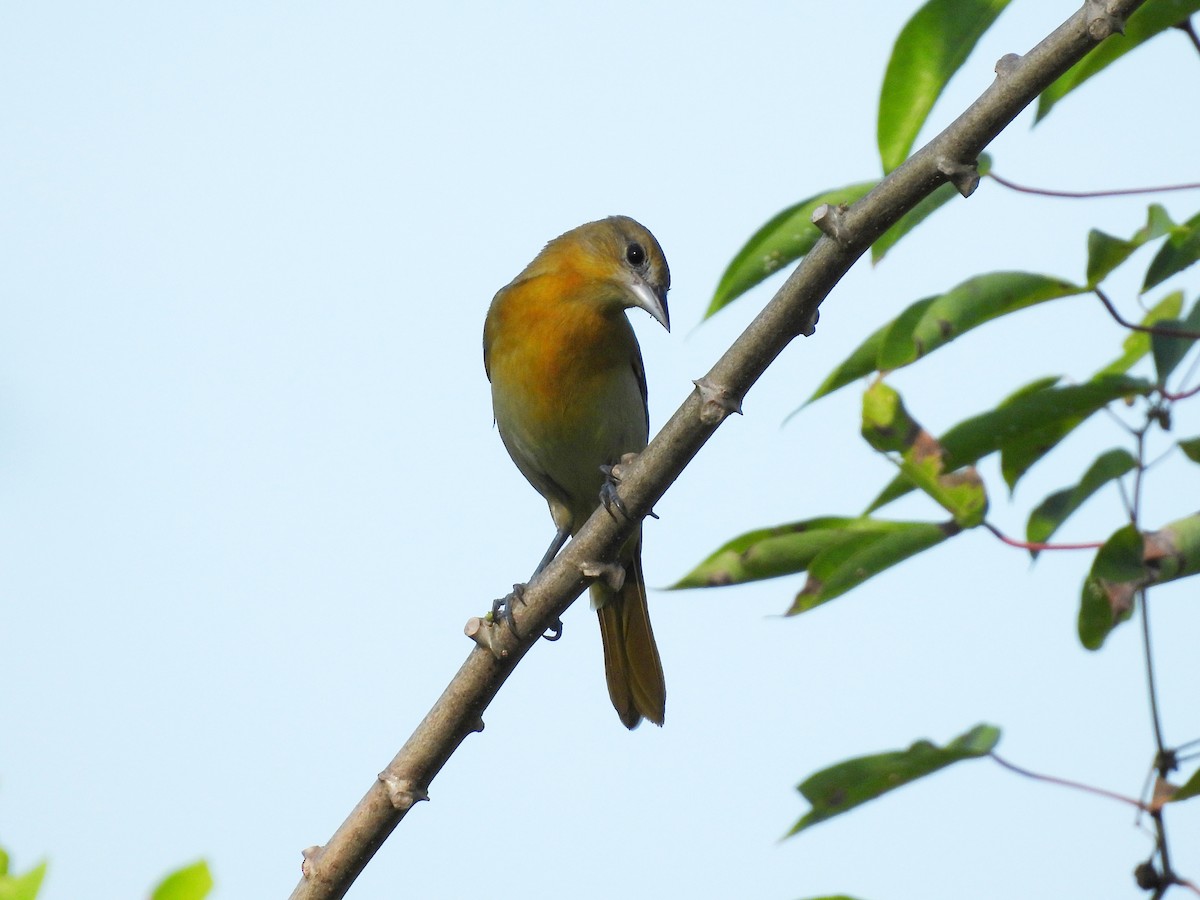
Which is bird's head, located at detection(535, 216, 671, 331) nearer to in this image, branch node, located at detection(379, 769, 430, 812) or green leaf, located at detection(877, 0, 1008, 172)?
green leaf, located at detection(877, 0, 1008, 172)

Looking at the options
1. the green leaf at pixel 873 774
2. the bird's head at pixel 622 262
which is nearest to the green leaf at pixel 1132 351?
the green leaf at pixel 873 774

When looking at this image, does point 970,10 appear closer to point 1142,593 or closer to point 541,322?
point 1142,593

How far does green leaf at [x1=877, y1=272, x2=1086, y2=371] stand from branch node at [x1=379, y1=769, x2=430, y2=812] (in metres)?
1.17

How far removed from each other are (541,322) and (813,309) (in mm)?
2584

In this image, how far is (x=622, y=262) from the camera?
452 cm

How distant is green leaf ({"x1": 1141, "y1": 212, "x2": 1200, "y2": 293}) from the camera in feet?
7.86

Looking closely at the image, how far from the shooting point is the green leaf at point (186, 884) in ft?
6.08

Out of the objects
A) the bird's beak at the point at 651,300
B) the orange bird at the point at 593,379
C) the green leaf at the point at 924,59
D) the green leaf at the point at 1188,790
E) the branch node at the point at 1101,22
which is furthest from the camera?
the orange bird at the point at 593,379

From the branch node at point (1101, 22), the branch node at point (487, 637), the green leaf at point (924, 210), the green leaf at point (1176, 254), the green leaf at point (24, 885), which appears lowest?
the green leaf at point (24, 885)

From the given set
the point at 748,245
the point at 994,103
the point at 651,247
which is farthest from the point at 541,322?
the point at 994,103

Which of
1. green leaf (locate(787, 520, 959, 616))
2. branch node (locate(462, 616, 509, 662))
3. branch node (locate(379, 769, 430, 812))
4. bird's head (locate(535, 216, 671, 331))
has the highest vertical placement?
bird's head (locate(535, 216, 671, 331))

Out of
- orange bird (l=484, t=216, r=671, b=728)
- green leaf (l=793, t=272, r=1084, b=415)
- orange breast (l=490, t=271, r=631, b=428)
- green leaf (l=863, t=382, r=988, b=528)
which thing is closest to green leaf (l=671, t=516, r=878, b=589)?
green leaf (l=863, t=382, r=988, b=528)

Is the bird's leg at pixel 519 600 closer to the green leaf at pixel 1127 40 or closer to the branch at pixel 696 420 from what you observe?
the branch at pixel 696 420

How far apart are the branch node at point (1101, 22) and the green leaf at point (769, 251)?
894 mm
